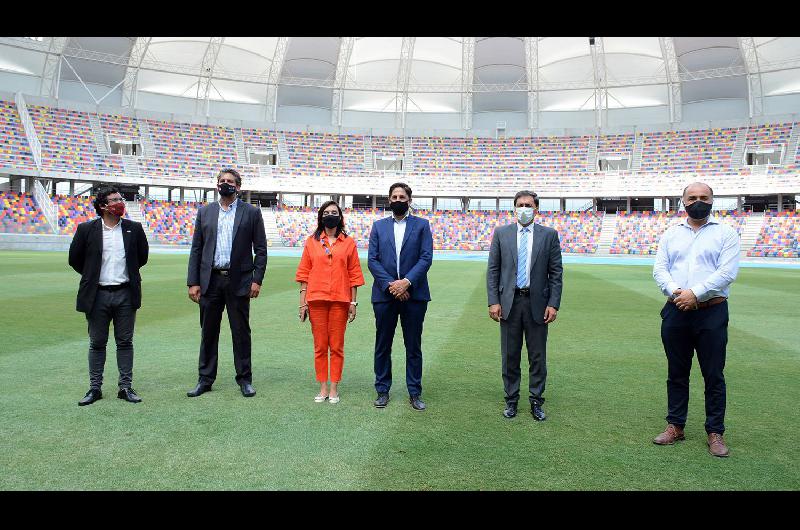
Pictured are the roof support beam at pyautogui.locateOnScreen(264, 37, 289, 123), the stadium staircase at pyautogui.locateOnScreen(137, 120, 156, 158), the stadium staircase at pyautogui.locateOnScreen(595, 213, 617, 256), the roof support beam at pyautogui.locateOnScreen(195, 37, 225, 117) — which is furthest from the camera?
the stadium staircase at pyautogui.locateOnScreen(137, 120, 156, 158)

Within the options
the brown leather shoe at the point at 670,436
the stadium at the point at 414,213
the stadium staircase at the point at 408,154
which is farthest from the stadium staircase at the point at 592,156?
the brown leather shoe at the point at 670,436

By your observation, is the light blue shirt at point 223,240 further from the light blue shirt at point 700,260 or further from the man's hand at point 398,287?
the light blue shirt at point 700,260

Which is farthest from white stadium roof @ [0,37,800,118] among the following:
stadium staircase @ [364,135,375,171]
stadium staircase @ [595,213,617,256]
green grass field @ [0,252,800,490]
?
green grass field @ [0,252,800,490]

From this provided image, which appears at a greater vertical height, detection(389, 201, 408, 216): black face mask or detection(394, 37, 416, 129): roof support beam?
detection(394, 37, 416, 129): roof support beam

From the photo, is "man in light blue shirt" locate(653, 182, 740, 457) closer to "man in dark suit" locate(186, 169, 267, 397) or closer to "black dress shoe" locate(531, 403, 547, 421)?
"black dress shoe" locate(531, 403, 547, 421)

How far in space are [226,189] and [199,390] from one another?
2.05 m

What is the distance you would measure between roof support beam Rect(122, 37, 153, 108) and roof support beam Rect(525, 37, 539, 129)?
2818 centimetres

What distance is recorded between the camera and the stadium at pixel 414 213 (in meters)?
3.85

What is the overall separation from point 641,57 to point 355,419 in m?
46.1

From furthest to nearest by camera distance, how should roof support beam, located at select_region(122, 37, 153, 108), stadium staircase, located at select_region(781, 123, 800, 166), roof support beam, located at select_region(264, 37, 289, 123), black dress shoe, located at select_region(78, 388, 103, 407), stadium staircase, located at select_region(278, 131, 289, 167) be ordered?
stadium staircase, located at select_region(278, 131, 289, 167)
stadium staircase, located at select_region(781, 123, 800, 166)
roof support beam, located at select_region(264, 37, 289, 123)
roof support beam, located at select_region(122, 37, 153, 108)
black dress shoe, located at select_region(78, 388, 103, 407)

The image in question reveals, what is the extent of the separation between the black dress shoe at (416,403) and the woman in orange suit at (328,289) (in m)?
0.73

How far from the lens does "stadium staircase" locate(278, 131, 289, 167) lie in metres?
48.8
